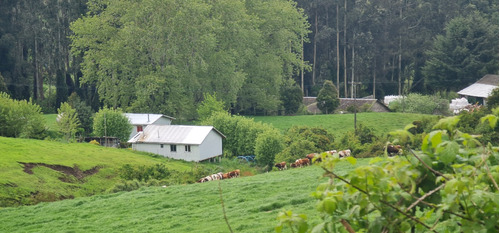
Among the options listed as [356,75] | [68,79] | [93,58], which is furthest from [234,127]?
[356,75]

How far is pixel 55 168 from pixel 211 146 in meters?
13.5

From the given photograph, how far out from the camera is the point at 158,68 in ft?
208

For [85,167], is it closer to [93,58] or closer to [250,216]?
[250,216]

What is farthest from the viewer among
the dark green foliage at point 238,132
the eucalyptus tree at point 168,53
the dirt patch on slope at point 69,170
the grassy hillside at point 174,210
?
the eucalyptus tree at point 168,53

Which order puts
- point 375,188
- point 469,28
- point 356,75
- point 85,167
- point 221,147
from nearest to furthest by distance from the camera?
point 375,188
point 85,167
point 221,147
point 469,28
point 356,75

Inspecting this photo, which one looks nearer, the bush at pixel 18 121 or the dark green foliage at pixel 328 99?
the bush at pixel 18 121

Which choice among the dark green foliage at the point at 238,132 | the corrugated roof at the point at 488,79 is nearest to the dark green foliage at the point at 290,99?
the corrugated roof at the point at 488,79

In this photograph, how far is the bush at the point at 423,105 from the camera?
214 ft

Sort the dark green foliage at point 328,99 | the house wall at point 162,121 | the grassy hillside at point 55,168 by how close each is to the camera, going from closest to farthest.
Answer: the grassy hillside at point 55,168, the house wall at point 162,121, the dark green foliage at point 328,99

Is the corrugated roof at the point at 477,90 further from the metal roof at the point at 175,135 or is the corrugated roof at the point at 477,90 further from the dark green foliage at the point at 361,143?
the metal roof at the point at 175,135

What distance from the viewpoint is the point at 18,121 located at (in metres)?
46.3

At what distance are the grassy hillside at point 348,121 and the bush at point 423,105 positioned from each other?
3508mm

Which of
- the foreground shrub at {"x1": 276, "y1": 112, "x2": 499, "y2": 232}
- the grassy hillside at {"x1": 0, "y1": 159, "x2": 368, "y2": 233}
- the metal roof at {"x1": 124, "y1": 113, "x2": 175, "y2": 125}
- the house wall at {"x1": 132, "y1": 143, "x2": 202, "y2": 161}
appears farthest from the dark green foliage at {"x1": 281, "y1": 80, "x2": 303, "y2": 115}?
the foreground shrub at {"x1": 276, "y1": 112, "x2": 499, "y2": 232}

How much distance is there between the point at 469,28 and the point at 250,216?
62.2m
